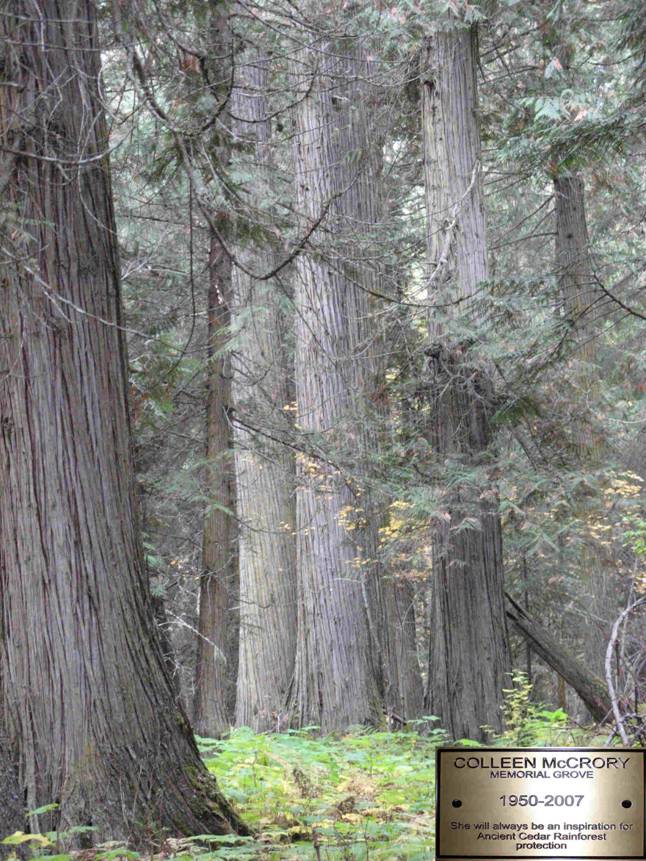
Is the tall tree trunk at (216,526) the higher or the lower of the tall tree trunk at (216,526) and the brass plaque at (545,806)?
the higher

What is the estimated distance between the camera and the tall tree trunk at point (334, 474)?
1104 cm

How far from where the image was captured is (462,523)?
373 inches

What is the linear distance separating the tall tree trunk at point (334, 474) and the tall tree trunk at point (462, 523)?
95cm

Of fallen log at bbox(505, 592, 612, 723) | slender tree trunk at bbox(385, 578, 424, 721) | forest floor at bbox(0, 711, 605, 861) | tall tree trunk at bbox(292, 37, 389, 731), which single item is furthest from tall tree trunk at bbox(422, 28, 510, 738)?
slender tree trunk at bbox(385, 578, 424, 721)

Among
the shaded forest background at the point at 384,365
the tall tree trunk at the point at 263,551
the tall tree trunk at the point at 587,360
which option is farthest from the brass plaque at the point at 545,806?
the tall tree trunk at the point at 587,360

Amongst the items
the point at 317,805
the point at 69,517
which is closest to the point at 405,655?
the point at 317,805

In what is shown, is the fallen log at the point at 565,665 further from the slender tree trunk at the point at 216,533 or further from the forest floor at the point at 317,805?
Result: the slender tree trunk at the point at 216,533

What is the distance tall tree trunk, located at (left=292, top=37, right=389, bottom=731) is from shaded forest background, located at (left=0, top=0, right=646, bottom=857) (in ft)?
0.12

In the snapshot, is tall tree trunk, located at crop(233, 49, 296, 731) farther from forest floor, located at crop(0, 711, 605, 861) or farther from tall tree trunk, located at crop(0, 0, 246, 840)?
tall tree trunk, located at crop(0, 0, 246, 840)

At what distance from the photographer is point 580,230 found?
51.7ft

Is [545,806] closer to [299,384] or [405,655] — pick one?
[299,384]

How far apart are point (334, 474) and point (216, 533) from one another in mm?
1763

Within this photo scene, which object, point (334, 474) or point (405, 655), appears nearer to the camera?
point (334, 474)

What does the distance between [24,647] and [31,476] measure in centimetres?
82
